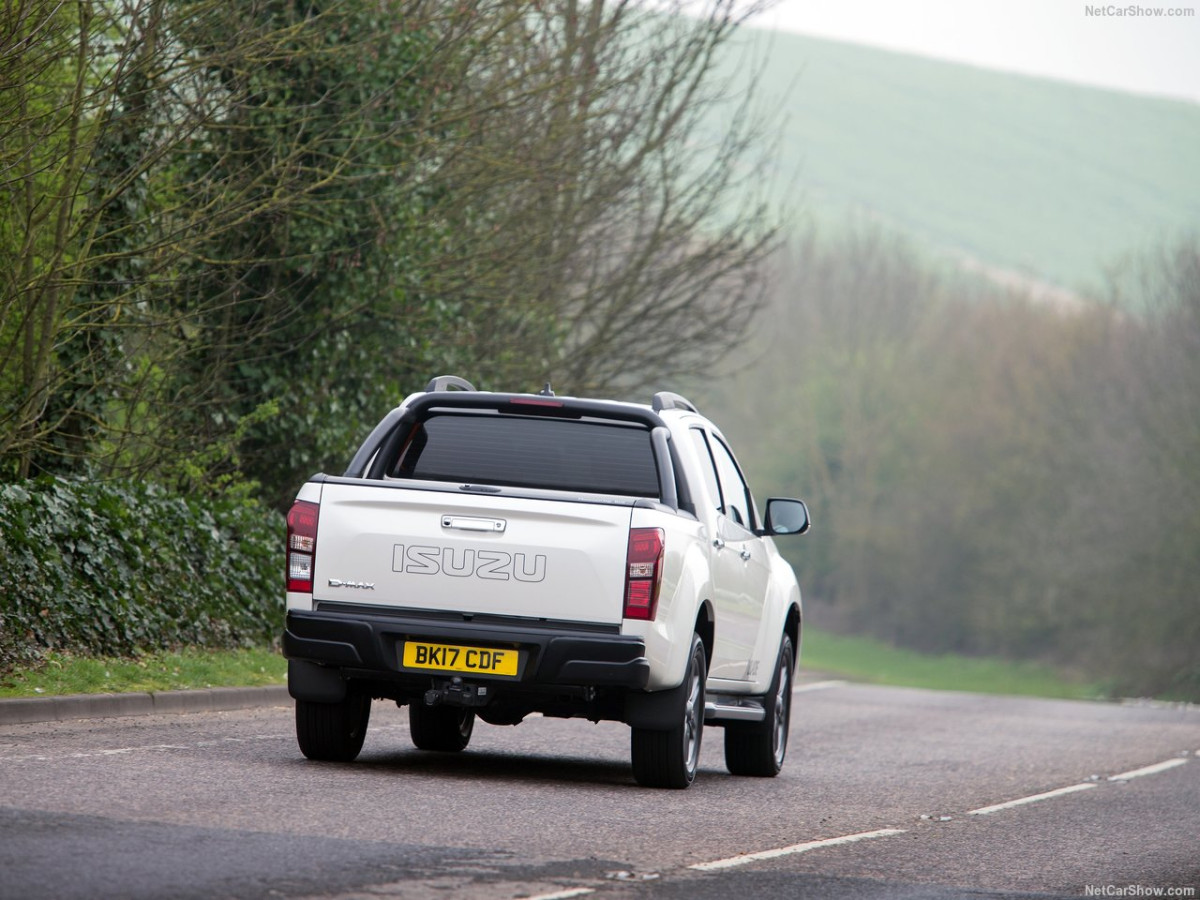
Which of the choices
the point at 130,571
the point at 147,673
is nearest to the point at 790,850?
the point at 147,673

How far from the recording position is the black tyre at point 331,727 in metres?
10.3

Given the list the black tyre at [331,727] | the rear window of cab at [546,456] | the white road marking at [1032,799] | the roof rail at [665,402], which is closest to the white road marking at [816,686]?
the white road marking at [1032,799]

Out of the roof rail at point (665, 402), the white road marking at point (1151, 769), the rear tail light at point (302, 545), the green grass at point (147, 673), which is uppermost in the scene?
the roof rail at point (665, 402)

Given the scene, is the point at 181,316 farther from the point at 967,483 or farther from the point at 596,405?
the point at 967,483

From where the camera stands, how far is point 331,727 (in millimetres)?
10352

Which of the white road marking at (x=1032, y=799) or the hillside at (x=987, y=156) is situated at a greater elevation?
the hillside at (x=987, y=156)

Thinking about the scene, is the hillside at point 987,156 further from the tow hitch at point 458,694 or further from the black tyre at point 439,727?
the tow hitch at point 458,694

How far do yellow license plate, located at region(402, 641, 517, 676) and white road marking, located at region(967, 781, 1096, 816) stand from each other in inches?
122

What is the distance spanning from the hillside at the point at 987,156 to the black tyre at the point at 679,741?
10882 centimetres

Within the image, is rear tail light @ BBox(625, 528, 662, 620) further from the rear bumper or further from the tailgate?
the rear bumper

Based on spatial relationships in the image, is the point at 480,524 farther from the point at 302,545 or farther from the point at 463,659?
the point at 302,545

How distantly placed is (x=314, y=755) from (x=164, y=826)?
2901 mm

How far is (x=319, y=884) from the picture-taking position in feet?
21.5

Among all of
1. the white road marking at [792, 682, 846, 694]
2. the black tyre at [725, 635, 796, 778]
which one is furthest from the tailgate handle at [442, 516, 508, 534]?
the white road marking at [792, 682, 846, 694]
